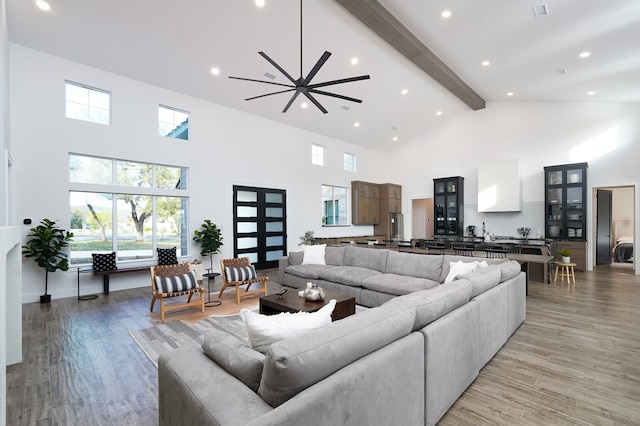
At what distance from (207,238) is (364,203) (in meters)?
5.93

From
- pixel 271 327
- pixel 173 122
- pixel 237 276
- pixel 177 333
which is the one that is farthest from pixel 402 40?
pixel 177 333

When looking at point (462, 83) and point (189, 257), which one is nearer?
point (189, 257)

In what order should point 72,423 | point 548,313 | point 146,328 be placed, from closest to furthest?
1. point 72,423
2. point 146,328
3. point 548,313

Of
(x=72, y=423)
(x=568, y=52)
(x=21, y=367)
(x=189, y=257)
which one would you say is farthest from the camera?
(x=189, y=257)

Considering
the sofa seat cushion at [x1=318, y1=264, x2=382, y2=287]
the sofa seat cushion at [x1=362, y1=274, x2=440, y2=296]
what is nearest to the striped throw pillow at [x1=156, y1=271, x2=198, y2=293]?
the sofa seat cushion at [x1=318, y1=264, x2=382, y2=287]

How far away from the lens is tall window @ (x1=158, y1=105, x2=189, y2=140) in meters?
6.42

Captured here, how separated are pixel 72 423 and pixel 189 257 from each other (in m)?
4.93

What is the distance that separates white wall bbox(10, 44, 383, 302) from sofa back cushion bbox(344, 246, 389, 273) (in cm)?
333

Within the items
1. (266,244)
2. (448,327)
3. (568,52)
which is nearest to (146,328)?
(448,327)

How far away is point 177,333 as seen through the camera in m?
3.55

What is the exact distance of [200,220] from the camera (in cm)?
A: 685

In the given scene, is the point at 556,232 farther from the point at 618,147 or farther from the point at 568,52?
the point at 568,52

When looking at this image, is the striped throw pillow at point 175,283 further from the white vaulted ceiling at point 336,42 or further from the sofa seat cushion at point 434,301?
the white vaulted ceiling at point 336,42

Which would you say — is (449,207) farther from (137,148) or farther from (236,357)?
(236,357)
